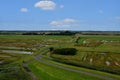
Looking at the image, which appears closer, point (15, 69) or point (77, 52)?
point (15, 69)

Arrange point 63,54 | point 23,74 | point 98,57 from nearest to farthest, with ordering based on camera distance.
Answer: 1. point 23,74
2. point 98,57
3. point 63,54

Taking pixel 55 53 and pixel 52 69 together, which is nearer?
pixel 52 69

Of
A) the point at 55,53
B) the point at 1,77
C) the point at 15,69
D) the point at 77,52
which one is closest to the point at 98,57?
the point at 77,52

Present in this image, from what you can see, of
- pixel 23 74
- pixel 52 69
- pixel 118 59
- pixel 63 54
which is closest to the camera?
pixel 23 74

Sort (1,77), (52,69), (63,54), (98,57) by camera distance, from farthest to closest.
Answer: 1. (63,54)
2. (98,57)
3. (52,69)
4. (1,77)

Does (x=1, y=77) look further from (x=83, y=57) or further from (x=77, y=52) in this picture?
(x=77, y=52)

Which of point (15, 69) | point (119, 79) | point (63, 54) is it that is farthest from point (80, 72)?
point (63, 54)

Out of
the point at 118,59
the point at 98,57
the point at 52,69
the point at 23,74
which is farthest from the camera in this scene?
the point at 98,57

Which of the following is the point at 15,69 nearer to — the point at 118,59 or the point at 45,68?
the point at 45,68
